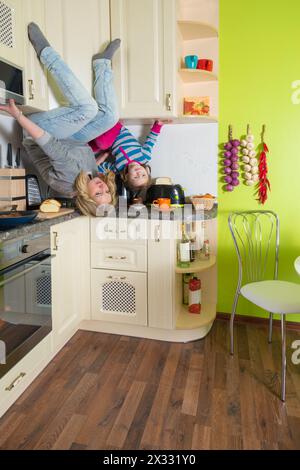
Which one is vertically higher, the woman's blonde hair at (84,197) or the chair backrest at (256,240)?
the woman's blonde hair at (84,197)

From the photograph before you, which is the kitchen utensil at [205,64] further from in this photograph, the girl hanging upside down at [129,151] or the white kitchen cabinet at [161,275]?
the white kitchen cabinet at [161,275]

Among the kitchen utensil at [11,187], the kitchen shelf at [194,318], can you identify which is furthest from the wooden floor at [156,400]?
the kitchen utensil at [11,187]

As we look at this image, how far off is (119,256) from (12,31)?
1.35 metres

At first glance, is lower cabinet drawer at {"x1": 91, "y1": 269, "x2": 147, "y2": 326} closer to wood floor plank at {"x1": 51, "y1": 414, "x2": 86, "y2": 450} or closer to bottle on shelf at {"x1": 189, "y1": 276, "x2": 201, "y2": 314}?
bottle on shelf at {"x1": 189, "y1": 276, "x2": 201, "y2": 314}

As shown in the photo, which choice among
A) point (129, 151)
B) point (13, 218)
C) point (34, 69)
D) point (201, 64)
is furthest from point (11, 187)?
point (201, 64)

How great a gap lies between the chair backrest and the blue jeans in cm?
111

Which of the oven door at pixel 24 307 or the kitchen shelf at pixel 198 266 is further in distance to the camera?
the kitchen shelf at pixel 198 266

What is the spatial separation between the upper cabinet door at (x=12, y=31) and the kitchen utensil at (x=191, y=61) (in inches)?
42.3

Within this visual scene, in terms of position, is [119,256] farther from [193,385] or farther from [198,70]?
[198,70]

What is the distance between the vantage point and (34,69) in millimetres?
2055

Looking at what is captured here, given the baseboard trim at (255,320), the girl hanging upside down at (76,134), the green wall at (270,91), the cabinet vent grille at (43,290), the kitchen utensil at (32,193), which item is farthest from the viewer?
the baseboard trim at (255,320)

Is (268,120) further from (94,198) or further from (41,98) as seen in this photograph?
(41,98)

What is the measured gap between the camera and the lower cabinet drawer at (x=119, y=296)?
2.48 metres
